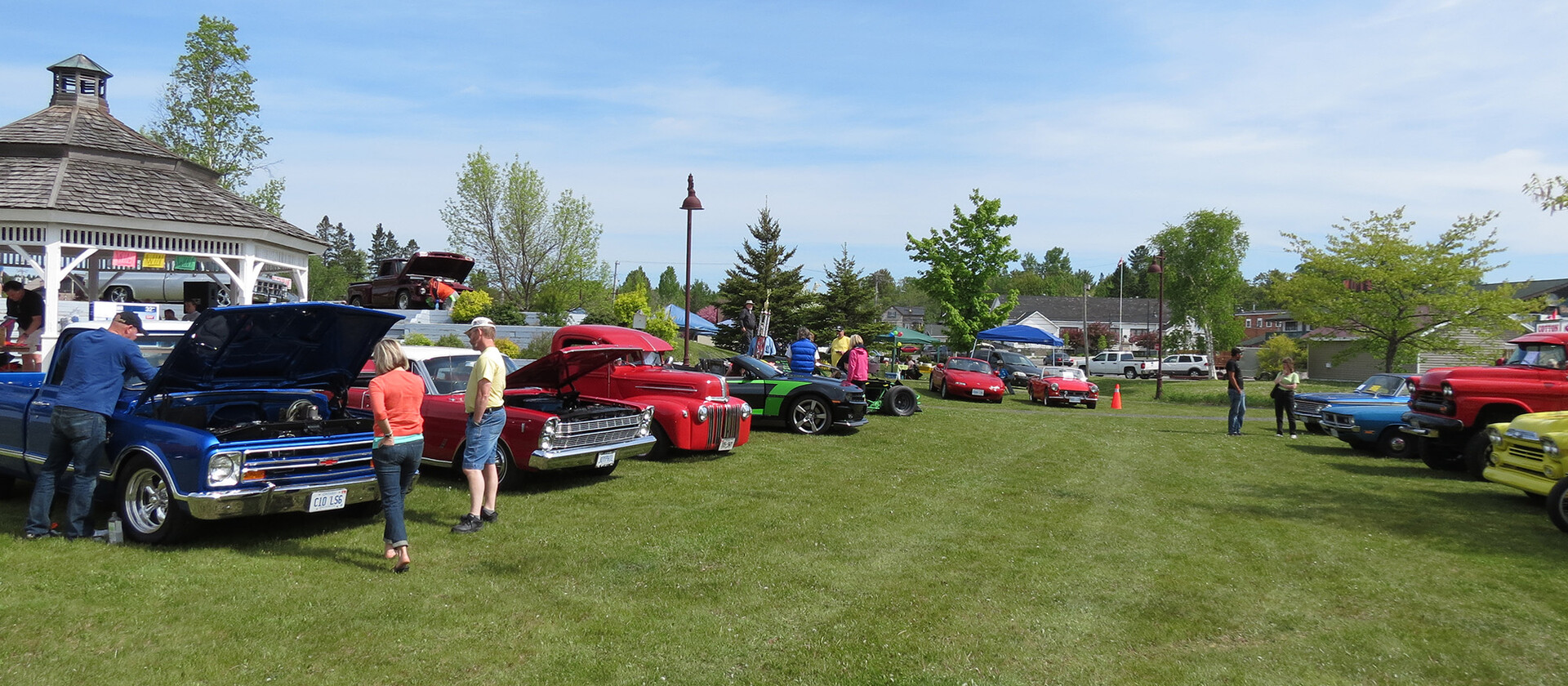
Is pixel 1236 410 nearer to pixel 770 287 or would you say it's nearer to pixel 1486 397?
pixel 1486 397

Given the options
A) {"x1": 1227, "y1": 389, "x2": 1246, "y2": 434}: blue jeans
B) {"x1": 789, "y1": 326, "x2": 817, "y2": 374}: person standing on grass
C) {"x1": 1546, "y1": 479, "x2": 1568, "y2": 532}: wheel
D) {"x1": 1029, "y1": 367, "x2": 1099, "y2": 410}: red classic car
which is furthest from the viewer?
{"x1": 1029, "y1": 367, "x2": 1099, "y2": 410}: red classic car

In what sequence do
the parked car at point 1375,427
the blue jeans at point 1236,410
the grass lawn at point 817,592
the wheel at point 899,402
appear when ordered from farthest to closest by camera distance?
1. the wheel at point 899,402
2. the blue jeans at point 1236,410
3. the parked car at point 1375,427
4. the grass lawn at point 817,592

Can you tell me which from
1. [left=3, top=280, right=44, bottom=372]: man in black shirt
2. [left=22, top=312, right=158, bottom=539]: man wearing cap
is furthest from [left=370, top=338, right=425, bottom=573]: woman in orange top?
[left=3, top=280, right=44, bottom=372]: man in black shirt

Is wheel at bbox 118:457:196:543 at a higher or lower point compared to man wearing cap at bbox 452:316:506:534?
lower

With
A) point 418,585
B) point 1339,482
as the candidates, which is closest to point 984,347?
point 1339,482

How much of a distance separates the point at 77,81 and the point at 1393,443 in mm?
27247

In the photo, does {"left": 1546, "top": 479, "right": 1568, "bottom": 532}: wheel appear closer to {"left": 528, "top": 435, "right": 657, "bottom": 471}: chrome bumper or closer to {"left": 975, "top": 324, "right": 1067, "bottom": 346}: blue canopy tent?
{"left": 528, "top": 435, "right": 657, "bottom": 471}: chrome bumper

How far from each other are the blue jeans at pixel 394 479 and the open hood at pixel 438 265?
22.1 m

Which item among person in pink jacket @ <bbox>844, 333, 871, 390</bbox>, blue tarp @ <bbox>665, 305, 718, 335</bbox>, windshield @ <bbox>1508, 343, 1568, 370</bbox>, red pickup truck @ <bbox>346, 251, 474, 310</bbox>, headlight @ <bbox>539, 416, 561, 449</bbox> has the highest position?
red pickup truck @ <bbox>346, 251, 474, 310</bbox>

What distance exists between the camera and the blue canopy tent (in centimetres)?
3819

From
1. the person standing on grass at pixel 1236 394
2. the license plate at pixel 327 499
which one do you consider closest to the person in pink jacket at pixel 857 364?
the person standing on grass at pixel 1236 394

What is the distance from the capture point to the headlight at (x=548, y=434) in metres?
8.75

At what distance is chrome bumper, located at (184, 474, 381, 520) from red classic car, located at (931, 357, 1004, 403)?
2093cm

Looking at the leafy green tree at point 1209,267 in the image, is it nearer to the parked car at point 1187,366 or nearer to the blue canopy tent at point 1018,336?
the parked car at point 1187,366
